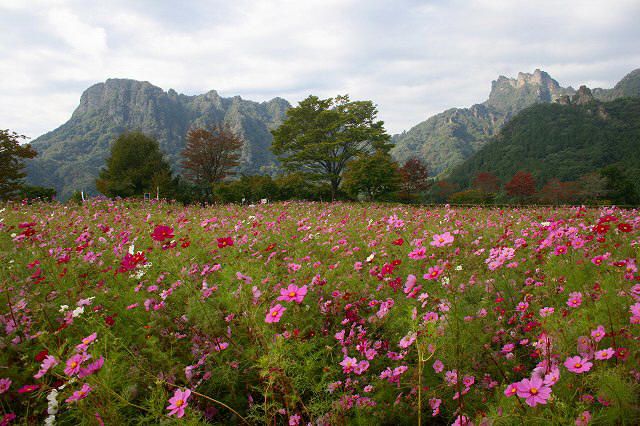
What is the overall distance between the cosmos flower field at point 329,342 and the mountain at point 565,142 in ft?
184

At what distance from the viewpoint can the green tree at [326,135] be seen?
26.7 metres

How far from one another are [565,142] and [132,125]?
163 m

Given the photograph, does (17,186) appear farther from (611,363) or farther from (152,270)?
(611,363)

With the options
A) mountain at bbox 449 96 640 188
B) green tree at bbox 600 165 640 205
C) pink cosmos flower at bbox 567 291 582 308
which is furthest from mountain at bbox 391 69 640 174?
pink cosmos flower at bbox 567 291 582 308

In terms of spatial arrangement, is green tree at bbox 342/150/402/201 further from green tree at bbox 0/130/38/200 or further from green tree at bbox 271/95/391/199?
green tree at bbox 0/130/38/200

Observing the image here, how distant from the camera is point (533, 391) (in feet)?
3.43

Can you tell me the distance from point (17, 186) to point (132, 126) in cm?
15413

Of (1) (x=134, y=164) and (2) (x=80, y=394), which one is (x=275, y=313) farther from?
(1) (x=134, y=164)

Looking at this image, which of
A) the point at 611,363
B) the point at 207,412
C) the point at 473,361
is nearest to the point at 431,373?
the point at 473,361

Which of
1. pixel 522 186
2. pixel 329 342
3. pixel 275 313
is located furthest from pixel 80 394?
pixel 522 186

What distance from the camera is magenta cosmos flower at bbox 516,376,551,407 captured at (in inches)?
39.5

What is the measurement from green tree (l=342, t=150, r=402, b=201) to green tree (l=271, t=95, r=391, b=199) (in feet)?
10.9

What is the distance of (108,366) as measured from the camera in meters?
1.46

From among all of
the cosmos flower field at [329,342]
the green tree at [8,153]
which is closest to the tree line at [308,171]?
the green tree at [8,153]
